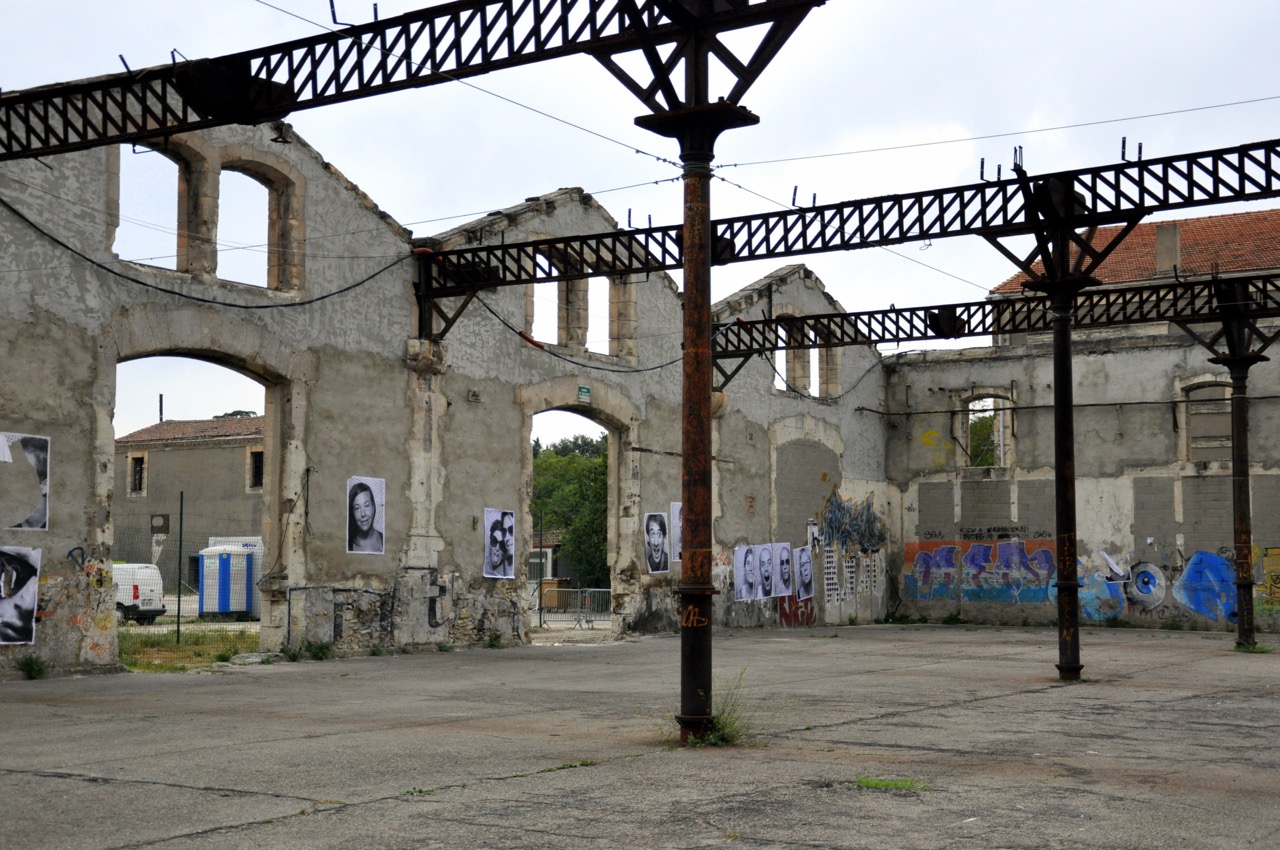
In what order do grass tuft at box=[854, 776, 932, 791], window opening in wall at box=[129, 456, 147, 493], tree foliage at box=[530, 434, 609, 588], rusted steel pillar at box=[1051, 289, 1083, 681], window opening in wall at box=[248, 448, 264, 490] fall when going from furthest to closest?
tree foliage at box=[530, 434, 609, 588] < window opening in wall at box=[129, 456, 147, 493] < window opening in wall at box=[248, 448, 264, 490] < rusted steel pillar at box=[1051, 289, 1083, 681] < grass tuft at box=[854, 776, 932, 791]

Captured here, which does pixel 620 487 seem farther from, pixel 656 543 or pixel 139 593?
pixel 139 593

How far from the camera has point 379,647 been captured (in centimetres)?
1948

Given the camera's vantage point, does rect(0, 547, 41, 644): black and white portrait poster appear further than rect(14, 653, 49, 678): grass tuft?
No

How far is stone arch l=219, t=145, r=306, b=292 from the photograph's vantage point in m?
18.4

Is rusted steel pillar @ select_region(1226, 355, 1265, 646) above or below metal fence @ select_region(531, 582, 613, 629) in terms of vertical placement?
above

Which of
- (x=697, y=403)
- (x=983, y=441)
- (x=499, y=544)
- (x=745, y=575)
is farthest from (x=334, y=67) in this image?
(x=983, y=441)

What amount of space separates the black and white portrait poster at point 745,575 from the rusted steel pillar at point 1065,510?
12608 millimetres

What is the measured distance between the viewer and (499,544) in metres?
22.0

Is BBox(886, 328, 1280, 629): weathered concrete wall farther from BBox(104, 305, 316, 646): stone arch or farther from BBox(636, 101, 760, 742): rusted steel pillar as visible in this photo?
BBox(636, 101, 760, 742): rusted steel pillar

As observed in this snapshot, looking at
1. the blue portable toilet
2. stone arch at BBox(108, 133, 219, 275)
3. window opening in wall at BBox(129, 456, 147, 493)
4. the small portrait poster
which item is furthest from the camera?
Result: window opening in wall at BBox(129, 456, 147, 493)

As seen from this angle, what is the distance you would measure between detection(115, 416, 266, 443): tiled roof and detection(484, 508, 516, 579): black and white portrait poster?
81.9ft

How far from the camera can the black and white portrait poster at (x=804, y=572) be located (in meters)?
30.1

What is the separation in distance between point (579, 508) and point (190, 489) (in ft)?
85.7

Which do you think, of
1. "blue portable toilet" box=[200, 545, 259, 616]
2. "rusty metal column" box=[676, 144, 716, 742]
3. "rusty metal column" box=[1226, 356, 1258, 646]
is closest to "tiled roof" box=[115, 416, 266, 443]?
"blue portable toilet" box=[200, 545, 259, 616]
